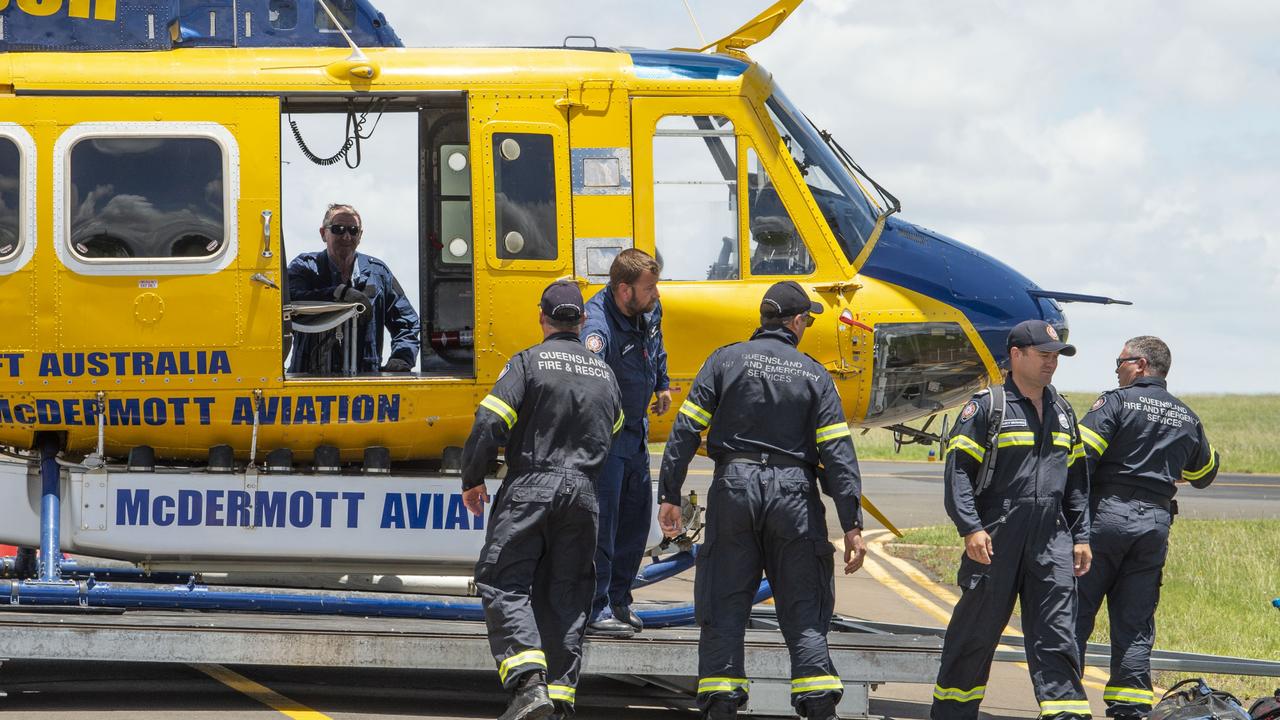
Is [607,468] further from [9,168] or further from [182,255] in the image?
[9,168]

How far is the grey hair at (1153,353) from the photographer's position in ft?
26.2

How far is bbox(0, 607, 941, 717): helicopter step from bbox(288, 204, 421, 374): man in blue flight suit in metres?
1.80

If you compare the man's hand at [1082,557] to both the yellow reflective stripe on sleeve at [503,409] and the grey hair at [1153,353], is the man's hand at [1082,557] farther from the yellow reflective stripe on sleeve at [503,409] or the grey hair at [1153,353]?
the yellow reflective stripe on sleeve at [503,409]

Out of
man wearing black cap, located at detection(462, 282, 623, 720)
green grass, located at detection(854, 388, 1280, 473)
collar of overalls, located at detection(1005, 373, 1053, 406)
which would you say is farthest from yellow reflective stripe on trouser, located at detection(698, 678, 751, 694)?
green grass, located at detection(854, 388, 1280, 473)

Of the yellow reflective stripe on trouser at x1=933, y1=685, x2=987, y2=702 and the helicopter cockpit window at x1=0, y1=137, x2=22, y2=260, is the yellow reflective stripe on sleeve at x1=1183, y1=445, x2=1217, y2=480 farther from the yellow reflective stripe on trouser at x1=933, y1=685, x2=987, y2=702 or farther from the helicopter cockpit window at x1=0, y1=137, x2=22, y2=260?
the helicopter cockpit window at x1=0, y1=137, x2=22, y2=260

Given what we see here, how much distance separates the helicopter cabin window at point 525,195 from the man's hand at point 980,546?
2783 mm

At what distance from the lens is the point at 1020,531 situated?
682cm

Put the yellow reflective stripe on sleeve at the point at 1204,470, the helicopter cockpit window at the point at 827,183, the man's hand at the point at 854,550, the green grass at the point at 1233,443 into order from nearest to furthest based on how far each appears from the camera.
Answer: the man's hand at the point at 854,550 → the yellow reflective stripe on sleeve at the point at 1204,470 → the helicopter cockpit window at the point at 827,183 → the green grass at the point at 1233,443

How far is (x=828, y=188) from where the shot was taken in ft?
28.2

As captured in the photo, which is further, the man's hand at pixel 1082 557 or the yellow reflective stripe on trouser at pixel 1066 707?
the man's hand at pixel 1082 557

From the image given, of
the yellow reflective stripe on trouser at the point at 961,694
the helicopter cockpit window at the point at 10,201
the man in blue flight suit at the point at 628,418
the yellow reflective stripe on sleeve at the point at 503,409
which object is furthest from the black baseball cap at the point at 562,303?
the helicopter cockpit window at the point at 10,201

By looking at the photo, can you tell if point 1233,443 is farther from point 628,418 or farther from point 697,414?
point 697,414

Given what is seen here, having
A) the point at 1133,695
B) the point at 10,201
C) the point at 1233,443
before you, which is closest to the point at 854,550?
the point at 1133,695

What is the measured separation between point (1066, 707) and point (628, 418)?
2486 millimetres
